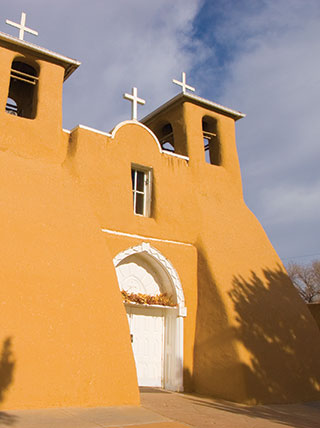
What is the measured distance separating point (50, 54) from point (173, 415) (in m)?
8.52

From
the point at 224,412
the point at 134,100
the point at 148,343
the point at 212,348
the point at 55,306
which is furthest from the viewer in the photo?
the point at 134,100

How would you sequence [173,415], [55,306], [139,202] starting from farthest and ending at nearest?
1. [139,202]
2. [55,306]
3. [173,415]

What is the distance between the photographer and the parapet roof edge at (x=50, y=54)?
9857mm

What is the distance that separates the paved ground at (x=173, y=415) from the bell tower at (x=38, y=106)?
17.6 ft

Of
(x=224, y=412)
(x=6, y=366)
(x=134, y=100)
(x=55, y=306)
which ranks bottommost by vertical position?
(x=224, y=412)

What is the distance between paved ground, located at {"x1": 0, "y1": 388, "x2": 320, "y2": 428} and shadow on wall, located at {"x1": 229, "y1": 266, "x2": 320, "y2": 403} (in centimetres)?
45

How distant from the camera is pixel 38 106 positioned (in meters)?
9.89

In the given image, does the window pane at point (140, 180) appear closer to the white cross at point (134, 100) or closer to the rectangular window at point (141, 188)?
the rectangular window at point (141, 188)

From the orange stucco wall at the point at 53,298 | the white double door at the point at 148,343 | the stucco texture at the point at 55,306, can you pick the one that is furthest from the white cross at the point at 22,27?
the white double door at the point at 148,343

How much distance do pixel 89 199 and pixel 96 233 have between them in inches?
48.7

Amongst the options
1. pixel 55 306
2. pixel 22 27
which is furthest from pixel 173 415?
pixel 22 27

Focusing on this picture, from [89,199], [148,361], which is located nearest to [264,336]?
[148,361]

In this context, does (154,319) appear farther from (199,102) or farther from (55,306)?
(199,102)

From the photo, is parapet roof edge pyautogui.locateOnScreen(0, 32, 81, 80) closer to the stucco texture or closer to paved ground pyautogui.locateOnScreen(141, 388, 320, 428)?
the stucco texture
